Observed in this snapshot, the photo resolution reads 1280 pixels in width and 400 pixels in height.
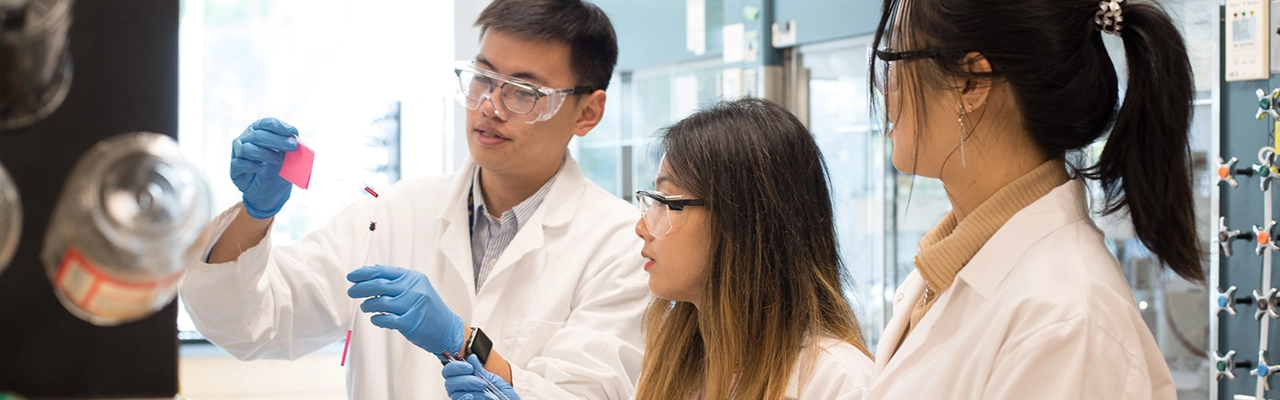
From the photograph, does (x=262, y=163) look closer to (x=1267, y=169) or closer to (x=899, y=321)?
(x=899, y=321)

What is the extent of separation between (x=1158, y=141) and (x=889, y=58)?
305 millimetres

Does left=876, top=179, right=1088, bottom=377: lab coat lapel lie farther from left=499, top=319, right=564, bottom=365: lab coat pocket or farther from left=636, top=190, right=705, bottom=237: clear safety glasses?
left=499, top=319, right=564, bottom=365: lab coat pocket

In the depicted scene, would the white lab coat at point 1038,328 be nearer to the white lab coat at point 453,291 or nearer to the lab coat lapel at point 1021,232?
the lab coat lapel at point 1021,232

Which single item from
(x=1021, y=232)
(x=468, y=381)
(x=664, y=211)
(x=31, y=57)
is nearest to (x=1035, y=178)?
(x=1021, y=232)

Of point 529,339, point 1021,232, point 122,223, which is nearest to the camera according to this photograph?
point 122,223

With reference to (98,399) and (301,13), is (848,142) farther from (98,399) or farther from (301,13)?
(98,399)

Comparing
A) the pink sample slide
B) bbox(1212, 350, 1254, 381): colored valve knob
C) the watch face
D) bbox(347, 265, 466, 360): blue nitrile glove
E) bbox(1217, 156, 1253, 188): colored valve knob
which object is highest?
the pink sample slide

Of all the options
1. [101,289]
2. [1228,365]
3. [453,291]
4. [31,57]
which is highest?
[31,57]

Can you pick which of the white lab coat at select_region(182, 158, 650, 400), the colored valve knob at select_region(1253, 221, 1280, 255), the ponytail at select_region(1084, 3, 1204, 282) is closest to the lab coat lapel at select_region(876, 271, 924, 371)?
the ponytail at select_region(1084, 3, 1204, 282)

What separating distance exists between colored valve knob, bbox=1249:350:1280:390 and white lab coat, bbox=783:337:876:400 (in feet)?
5.11

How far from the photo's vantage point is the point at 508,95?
1920 millimetres

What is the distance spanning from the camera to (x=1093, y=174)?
116 centimetres

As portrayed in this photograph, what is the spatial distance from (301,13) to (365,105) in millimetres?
531

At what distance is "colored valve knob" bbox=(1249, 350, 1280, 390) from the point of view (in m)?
2.45
